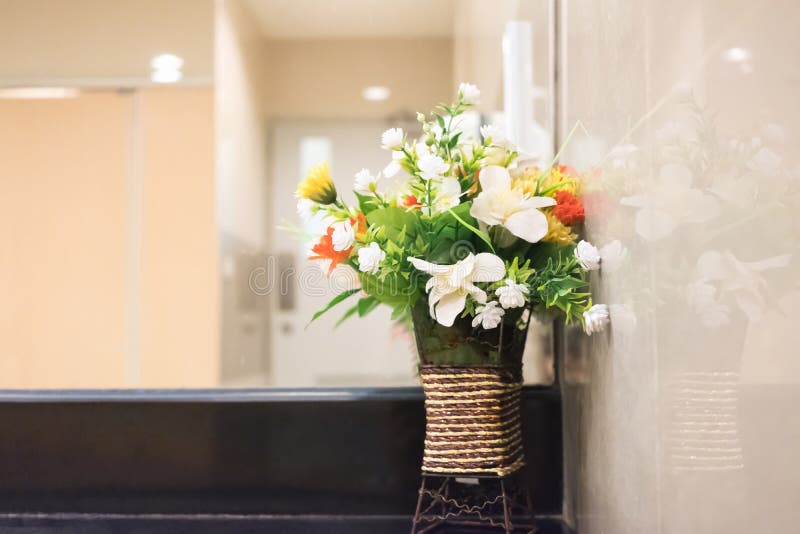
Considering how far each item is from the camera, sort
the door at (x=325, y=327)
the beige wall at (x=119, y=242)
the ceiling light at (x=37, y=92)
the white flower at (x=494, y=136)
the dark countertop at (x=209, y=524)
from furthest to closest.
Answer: the beige wall at (x=119, y=242), the door at (x=325, y=327), the ceiling light at (x=37, y=92), the dark countertop at (x=209, y=524), the white flower at (x=494, y=136)

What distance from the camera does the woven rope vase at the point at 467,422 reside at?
69cm

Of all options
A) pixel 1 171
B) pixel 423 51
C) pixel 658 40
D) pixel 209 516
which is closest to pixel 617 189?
pixel 658 40

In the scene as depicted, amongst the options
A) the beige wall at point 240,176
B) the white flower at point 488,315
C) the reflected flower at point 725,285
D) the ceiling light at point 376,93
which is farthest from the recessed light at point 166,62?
the reflected flower at point 725,285

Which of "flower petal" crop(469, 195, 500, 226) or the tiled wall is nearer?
the tiled wall

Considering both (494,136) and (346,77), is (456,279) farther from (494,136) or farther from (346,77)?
(346,77)

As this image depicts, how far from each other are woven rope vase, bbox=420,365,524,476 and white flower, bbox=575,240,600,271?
0.14 m

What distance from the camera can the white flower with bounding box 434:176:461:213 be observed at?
68 centimetres

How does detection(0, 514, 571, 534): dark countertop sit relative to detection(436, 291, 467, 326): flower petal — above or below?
below

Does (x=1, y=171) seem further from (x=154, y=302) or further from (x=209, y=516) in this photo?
(x=209, y=516)

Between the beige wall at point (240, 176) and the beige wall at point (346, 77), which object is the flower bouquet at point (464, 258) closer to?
the beige wall at point (240, 176)

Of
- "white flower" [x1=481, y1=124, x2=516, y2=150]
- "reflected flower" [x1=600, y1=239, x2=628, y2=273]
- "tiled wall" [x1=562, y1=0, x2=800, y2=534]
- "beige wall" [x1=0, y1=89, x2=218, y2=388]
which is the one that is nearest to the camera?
"tiled wall" [x1=562, y1=0, x2=800, y2=534]

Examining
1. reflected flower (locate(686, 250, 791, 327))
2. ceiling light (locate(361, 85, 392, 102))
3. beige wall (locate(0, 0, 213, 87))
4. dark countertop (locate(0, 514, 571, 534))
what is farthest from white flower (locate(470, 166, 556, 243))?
ceiling light (locate(361, 85, 392, 102))

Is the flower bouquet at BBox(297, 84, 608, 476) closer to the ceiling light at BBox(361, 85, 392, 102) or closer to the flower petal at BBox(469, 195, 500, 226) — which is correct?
the flower petal at BBox(469, 195, 500, 226)

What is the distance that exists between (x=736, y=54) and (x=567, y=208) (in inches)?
13.8
